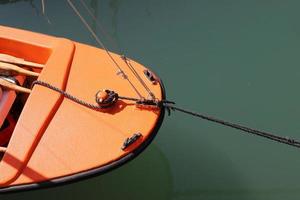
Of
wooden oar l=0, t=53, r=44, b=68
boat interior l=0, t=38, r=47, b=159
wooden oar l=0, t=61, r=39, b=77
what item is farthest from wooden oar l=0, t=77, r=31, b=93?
wooden oar l=0, t=53, r=44, b=68

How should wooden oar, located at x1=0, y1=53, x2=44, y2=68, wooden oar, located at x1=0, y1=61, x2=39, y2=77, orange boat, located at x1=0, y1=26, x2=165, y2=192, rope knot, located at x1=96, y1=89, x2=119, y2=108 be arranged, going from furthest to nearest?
wooden oar, located at x1=0, y1=53, x2=44, y2=68 → wooden oar, located at x1=0, y1=61, x2=39, y2=77 → rope knot, located at x1=96, y1=89, x2=119, y2=108 → orange boat, located at x1=0, y1=26, x2=165, y2=192

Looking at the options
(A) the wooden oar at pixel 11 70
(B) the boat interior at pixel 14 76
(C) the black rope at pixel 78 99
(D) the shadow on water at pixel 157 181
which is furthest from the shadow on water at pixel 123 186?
(A) the wooden oar at pixel 11 70

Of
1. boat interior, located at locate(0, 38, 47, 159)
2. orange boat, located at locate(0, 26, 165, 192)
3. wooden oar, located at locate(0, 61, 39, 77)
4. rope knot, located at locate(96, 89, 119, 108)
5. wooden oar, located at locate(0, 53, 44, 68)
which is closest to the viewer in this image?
orange boat, located at locate(0, 26, 165, 192)

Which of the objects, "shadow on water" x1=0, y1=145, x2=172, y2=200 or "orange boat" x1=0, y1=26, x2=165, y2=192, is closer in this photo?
"orange boat" x1=0, y1=26, x2=165, y2=192

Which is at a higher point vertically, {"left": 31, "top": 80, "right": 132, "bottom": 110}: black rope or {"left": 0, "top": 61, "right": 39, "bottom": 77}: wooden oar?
{"left": 31, "top": 80, "right": 132, "bottom": 110}: black rope

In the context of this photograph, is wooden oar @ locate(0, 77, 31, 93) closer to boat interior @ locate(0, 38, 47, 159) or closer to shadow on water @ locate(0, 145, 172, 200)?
boat interior @ locate(0, 38, 47, 159)

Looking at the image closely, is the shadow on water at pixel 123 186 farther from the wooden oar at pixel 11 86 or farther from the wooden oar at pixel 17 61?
the wooden oar at pixel 17 61

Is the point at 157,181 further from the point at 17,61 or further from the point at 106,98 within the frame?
the point at 17,61

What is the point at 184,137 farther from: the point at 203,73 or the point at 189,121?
the point at 203,73

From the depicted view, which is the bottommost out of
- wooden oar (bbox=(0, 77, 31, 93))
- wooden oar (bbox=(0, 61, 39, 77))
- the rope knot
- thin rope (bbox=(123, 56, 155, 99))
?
wooden oar (bbox=(0, 77, 31, 93))
